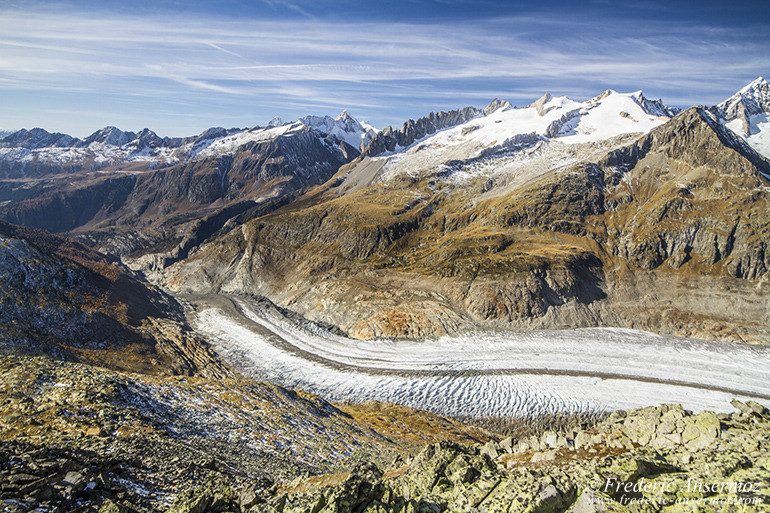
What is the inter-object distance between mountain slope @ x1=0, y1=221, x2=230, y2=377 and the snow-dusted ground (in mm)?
10569

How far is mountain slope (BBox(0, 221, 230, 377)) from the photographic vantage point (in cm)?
4894

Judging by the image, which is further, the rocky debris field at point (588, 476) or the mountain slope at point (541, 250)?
the mountain slope at point (541, 250)

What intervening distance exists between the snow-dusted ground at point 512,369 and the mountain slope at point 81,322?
1057 cm

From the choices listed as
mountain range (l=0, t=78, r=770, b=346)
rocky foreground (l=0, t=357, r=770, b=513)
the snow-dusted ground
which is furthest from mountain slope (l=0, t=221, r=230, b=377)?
mountain range (l=0, t=78, r=770, b=346)

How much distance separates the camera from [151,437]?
27297 mm

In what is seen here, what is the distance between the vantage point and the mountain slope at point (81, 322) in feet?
161

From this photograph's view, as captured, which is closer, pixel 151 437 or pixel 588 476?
pixel 588 476

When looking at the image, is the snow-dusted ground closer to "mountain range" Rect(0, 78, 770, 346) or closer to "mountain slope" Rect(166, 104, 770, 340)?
"mountain range" Rect(0, 78, 770, 346)

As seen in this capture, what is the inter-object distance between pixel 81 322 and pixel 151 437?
43.4 m

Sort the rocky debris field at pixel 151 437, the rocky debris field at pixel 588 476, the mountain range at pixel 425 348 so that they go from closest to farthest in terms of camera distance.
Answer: the rocky debris field at pixel 588 476 → the rocky debris field at pixel 151 437 → the mountain range at pixel 425 348

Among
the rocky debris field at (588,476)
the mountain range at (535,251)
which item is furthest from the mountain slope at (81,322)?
the rocky debris field at (588,476)

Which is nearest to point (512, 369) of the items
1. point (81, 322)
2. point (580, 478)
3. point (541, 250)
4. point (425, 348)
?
point (425, 348)

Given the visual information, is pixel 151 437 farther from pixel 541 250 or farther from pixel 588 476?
pixel 541 250

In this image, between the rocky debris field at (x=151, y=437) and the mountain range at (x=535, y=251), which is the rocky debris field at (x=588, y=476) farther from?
the mountain range at (x=535, y=251)
